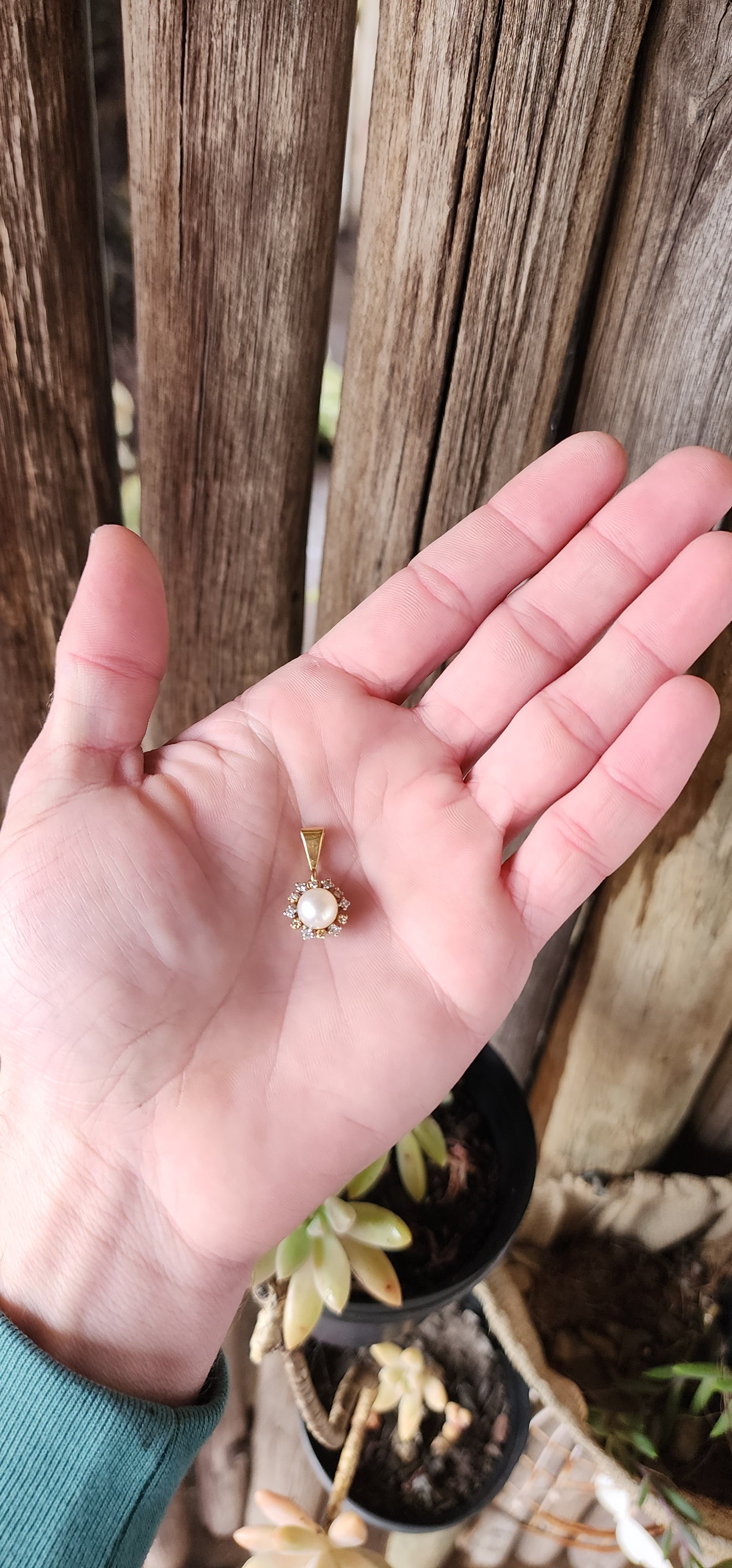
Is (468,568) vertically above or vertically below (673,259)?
below

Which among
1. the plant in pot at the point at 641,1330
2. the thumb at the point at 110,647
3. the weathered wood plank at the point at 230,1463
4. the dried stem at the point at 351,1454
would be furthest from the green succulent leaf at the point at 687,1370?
the thumb at the point at 110,647

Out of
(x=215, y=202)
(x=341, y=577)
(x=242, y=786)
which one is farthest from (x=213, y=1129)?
(x=215, y=202)

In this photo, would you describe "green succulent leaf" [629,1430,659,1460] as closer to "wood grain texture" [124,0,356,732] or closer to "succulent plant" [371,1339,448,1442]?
"succulent plant" [371,1339,448,1442]

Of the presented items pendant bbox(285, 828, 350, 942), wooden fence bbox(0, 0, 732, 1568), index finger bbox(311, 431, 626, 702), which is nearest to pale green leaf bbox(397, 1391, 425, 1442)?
wooden fence bbox(0, 0, 732, 1568)

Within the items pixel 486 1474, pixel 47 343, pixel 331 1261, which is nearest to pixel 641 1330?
pixel 486 1474

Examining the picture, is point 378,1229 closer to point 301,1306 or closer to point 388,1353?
point 301,1306

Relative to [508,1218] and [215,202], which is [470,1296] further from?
[215,202]
